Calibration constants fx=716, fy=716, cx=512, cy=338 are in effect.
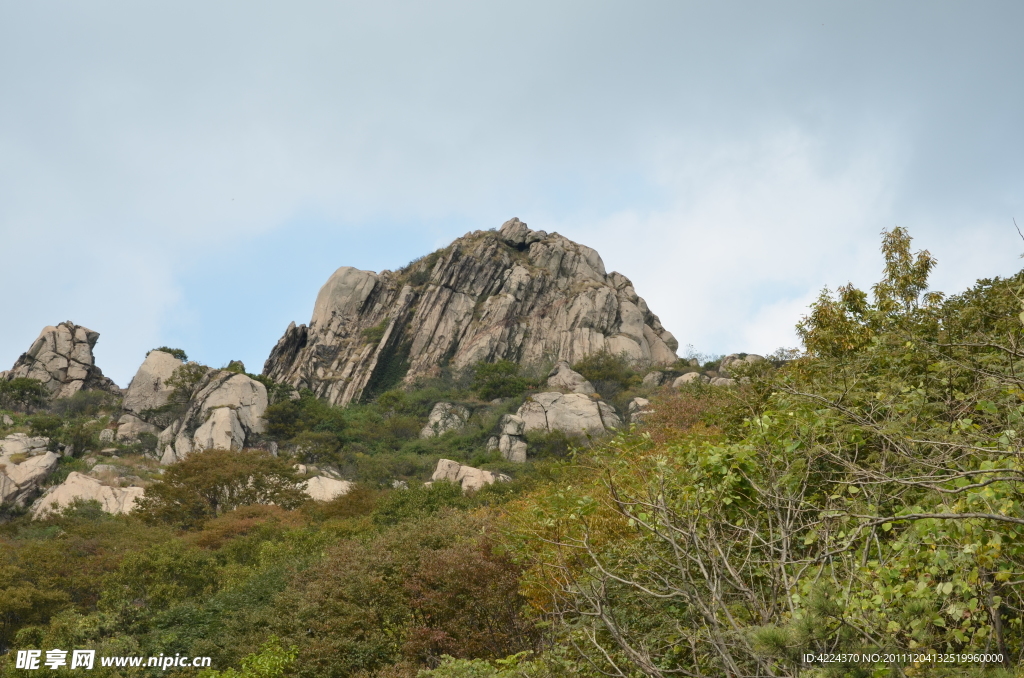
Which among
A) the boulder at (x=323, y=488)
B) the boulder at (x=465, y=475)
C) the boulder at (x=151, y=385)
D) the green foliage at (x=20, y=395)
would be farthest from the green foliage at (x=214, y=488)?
the green foliage at (x=20, y=395)

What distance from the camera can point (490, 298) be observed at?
3041 inches

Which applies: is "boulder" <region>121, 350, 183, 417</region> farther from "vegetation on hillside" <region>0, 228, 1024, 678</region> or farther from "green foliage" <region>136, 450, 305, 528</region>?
"vegetation on hillside" <region>0, 228, 1024, 678</region>

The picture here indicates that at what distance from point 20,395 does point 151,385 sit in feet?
37.7

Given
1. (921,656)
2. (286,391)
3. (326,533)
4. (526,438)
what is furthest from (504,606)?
(286,391)

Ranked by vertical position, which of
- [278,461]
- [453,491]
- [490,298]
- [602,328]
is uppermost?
[490,298]

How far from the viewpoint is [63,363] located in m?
67.5

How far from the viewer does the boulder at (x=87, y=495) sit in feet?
115

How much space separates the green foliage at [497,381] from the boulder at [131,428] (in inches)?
1050

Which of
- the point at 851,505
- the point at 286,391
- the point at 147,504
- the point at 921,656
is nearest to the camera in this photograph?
the point at 921,656

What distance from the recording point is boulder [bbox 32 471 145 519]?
1380 inches

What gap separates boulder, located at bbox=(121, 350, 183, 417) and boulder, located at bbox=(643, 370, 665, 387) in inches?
1546

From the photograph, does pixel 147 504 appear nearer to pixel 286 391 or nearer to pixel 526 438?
pixel 526 438

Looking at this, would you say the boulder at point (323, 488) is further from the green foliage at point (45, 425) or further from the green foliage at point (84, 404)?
the green foliage at point (84, 404)

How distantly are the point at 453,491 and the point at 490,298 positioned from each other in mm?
50337
